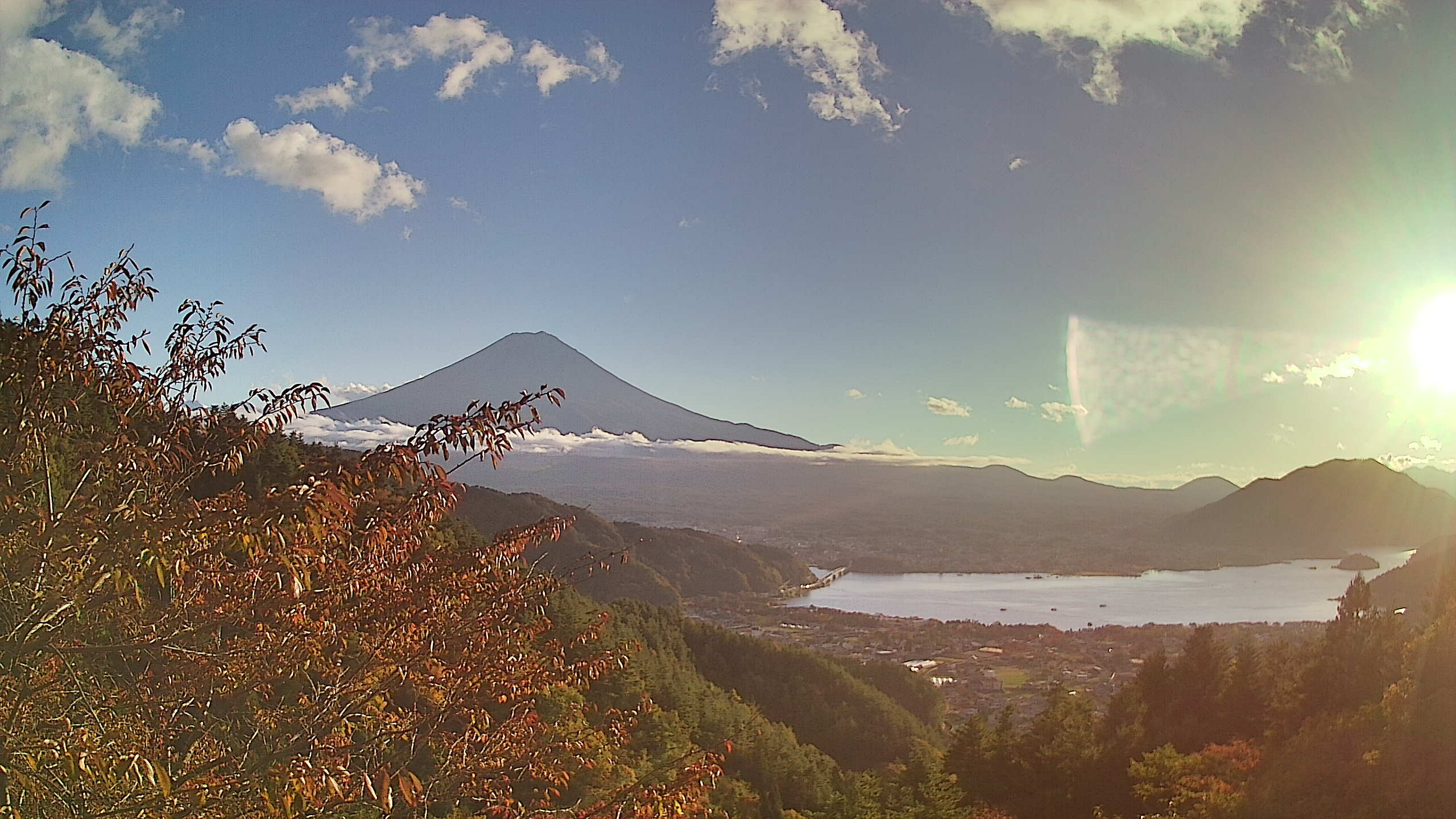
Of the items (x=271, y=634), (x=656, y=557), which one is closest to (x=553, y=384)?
(x=656, y=557)

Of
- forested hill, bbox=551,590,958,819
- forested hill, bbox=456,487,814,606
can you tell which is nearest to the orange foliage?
forested hill, bbox=551,590,958,819

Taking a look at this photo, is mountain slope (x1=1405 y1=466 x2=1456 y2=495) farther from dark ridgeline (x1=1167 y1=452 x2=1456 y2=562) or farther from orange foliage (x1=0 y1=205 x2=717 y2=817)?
orange foliage (x1=0 y1=205 x2=717 y2=817)

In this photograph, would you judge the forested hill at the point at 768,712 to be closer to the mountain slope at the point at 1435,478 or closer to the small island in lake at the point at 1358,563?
the small island in lake at the point at 1358,563

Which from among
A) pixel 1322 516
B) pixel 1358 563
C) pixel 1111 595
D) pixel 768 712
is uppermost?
pixel 1322 516

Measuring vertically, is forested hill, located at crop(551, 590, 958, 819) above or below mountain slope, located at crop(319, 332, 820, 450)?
below

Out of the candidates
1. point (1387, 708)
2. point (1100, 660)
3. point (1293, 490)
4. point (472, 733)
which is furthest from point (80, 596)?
point (1293, 490)

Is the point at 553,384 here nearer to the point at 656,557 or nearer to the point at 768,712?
the point at 656,557
